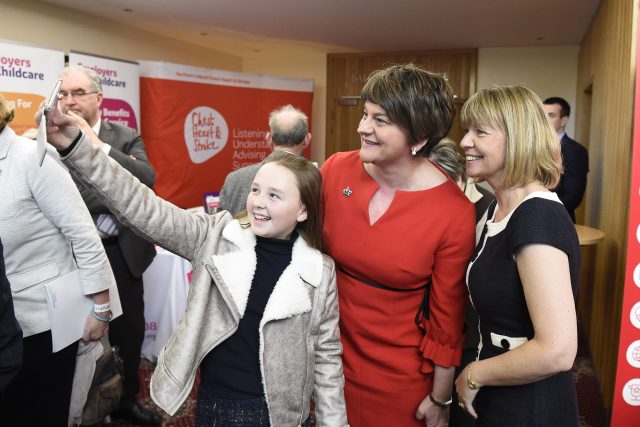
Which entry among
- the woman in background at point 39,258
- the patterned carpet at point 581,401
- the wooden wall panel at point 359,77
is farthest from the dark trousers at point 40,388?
the wooden wall panel at point 359,77

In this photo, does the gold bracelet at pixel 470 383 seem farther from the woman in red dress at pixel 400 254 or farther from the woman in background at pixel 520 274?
the woman in red dress at pixel 400 254

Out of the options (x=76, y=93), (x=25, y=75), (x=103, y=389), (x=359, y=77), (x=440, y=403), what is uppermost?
(x=359, y=77)

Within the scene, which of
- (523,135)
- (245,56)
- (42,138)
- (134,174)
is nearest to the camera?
(42,138)

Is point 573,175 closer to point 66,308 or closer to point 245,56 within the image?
point 66,308

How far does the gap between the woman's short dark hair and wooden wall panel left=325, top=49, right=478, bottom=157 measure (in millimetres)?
6330

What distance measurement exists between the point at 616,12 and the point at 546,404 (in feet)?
11.5

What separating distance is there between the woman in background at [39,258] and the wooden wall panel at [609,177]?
264 cm

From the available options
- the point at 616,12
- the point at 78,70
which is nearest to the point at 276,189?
the point at 78,70

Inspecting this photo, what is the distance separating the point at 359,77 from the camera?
8305mm

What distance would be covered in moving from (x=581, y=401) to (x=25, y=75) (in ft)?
14.9

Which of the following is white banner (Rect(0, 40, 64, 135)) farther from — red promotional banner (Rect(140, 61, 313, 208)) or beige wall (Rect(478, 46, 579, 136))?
beige wall (Rect(478, 46, 579, 136))

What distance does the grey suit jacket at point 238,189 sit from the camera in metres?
2.75

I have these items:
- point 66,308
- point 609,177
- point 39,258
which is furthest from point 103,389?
point 609,177

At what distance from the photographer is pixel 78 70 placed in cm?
265
